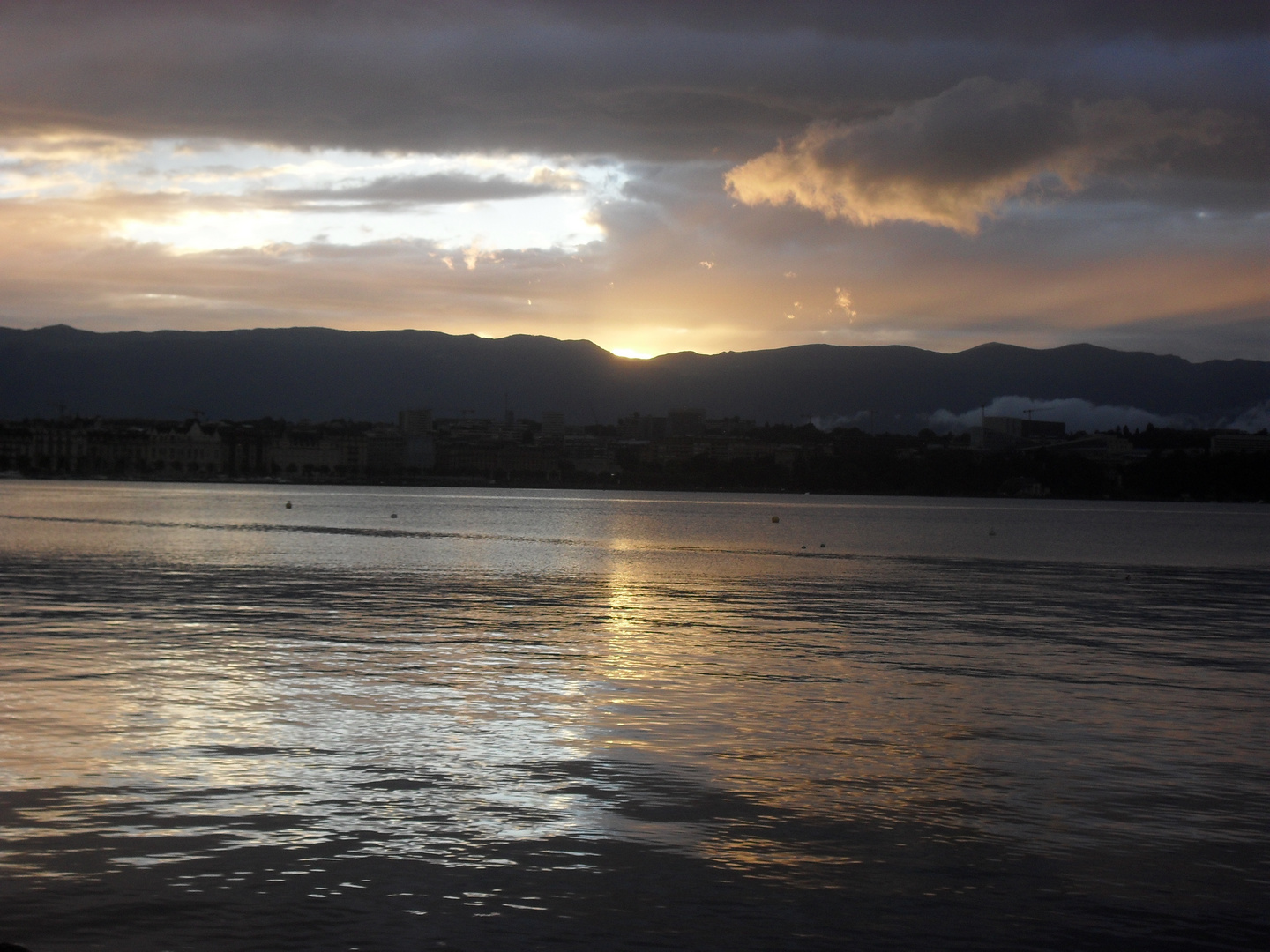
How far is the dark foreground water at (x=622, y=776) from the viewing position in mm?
8812

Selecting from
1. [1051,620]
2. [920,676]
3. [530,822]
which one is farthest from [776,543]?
[530,822]

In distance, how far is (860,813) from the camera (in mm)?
11562

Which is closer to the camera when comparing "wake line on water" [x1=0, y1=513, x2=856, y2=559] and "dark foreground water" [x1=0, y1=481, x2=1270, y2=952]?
"dark foreground water" [x1=0, y1=481, x2=1270, y2=952]

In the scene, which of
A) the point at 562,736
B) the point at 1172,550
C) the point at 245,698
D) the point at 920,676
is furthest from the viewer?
the point at 1172,550

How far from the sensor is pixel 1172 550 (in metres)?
71.3

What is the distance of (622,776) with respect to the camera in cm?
1277

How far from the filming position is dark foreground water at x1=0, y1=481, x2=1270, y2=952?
28.9 ft

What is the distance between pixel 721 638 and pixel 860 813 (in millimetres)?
13115

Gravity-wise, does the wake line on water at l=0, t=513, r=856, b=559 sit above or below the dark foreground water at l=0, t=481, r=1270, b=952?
below

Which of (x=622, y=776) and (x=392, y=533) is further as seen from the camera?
(x=392, y=533)

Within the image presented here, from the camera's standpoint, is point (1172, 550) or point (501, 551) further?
point (1172, 550)

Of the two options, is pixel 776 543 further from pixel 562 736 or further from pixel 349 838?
pixel 349 838

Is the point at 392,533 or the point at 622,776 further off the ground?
the point at 622,776

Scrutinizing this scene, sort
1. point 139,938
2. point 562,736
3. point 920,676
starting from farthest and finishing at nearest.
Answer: point 920,676 → point 562,736 → point 139,938
